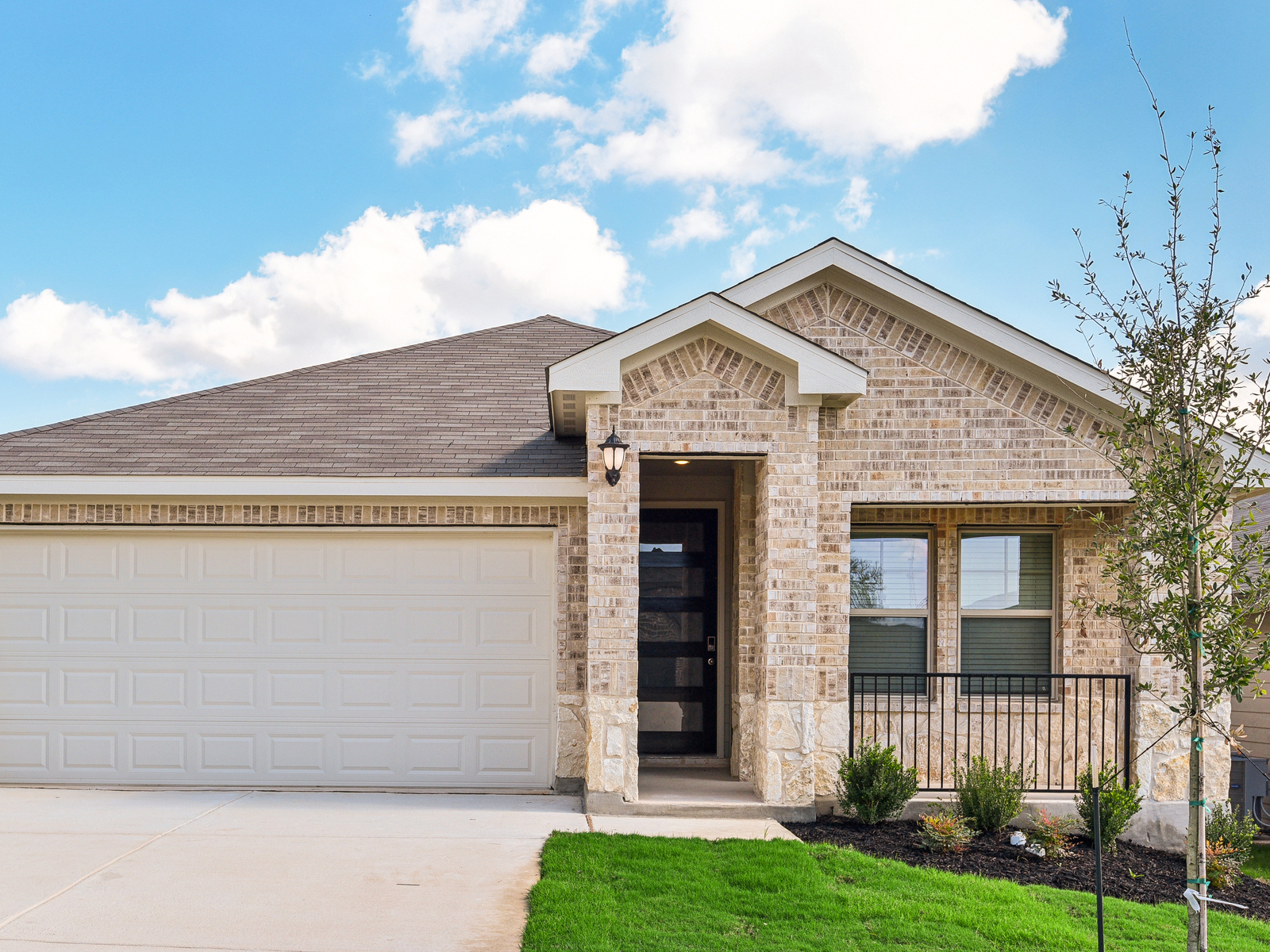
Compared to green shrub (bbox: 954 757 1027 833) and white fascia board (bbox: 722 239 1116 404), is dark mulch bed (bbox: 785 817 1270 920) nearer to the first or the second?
green shrub (bbox: 954 757 1027 833)

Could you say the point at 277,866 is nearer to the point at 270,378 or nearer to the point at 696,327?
the point at 696,327

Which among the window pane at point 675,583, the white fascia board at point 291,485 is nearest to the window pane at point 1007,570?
the window pane at point 675,583

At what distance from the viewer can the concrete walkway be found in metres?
4.53

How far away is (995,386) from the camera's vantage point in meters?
7.86

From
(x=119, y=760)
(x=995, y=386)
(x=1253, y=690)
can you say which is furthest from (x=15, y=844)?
(x=995, y=386)

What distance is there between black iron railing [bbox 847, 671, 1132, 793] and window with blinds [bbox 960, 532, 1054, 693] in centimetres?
15

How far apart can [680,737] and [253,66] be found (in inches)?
516

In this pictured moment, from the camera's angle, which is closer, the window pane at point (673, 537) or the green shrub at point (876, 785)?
the green shrub at point (876, 785)

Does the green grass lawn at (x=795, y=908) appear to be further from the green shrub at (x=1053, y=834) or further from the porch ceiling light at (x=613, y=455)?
the porch ceiling light at (x=613, y=455)

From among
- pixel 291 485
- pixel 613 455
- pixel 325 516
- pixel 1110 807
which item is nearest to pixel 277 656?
pixel 325 516

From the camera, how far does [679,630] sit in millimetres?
9469

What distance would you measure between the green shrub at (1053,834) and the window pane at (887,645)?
1.66m

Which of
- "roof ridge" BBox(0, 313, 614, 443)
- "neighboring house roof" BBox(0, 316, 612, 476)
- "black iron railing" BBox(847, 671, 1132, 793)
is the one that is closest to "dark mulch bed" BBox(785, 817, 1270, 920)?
"black iron railing" BBox(847, 671, 1132, 793)

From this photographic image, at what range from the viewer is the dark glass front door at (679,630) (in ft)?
30.7
